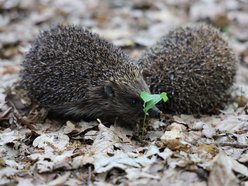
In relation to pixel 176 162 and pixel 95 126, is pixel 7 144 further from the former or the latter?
pixel 176 162

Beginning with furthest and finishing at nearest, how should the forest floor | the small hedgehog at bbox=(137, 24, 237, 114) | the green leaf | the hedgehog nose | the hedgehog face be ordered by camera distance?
the small hedgehog at bbox=(137, 24, 237, 114), the hedgehog face, the hedgehog nose, the green leaf, the forest floor

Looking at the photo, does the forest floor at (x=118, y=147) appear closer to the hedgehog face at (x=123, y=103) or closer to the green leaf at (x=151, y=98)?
the hedgehog face at (x=123, y=103)

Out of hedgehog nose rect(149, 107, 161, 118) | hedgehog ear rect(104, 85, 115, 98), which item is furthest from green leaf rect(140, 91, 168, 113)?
hedgehog ear rect(104, 85, 115, 98)

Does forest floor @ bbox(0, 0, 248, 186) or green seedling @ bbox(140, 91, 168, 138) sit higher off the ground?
green seedling @ bbox(140, 91, 168, 138)

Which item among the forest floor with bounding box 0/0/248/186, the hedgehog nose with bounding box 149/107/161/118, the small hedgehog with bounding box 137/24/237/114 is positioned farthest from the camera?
the small hedgehog with bounding box 137/24/237/114

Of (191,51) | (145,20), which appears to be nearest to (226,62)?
(191,51)

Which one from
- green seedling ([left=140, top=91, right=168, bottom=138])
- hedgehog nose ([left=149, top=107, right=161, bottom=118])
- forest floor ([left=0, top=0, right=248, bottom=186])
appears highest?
green seedling ([left=140, top=91, right=168, bottom=138])

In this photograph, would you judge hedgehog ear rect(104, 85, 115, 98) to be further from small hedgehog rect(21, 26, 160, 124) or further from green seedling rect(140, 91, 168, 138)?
green seedling rect(140, 91, 168, 138)
